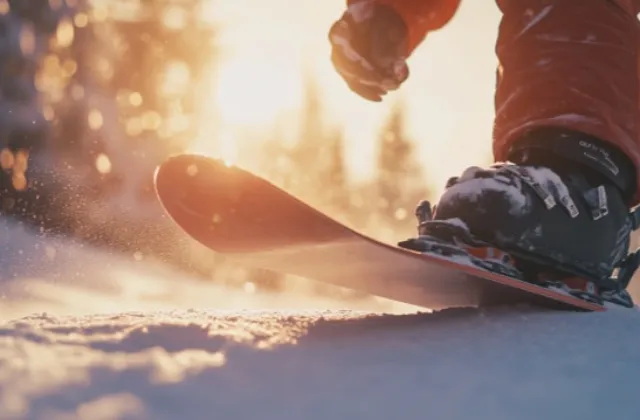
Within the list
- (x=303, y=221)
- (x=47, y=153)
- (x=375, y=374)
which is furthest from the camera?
(x=47, y=153)

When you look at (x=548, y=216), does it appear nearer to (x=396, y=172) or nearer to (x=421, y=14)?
(x=421, y=14)

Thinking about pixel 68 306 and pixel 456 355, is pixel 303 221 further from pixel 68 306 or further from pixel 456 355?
pixel 68 306

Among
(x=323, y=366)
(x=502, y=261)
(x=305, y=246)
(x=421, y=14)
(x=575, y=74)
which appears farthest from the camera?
(x=421, y=14)

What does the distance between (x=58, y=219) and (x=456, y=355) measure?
8564 millimetres

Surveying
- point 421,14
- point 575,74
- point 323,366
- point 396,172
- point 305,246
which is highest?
point 396,172

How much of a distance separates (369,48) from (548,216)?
54 cm

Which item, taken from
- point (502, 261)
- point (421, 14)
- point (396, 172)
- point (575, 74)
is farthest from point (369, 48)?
point (396, 172)

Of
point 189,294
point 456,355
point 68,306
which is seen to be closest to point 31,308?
point 68,306

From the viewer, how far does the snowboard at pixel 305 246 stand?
43.4 inches

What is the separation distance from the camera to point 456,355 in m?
0.90

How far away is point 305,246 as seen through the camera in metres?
1.14

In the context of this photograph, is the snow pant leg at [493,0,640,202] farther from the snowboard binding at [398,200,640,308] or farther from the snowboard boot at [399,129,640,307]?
the snowboard binding at [398,200,640,308]

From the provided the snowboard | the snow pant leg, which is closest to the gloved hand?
the snow pant leg

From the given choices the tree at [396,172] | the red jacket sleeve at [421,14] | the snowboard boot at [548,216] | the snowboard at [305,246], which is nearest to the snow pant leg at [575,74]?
the snowboard boot at [548,216]
